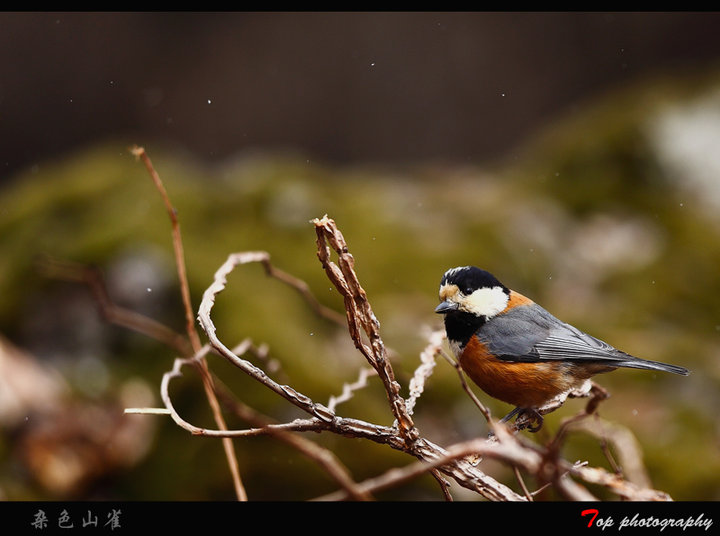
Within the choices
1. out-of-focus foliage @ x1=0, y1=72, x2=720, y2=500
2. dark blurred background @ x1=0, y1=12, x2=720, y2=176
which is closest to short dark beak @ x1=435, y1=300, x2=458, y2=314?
out-of-focus foliage @ x1=0, y1=72, x2=720, y2=500

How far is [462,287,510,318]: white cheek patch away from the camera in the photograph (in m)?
1.02

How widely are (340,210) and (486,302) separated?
2.69 meters

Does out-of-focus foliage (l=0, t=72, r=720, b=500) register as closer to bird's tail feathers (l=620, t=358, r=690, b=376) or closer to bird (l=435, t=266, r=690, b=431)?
bird (l=435, t=266, r=690, b=431)

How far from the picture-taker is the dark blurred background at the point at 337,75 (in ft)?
20.7

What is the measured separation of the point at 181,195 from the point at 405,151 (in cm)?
386

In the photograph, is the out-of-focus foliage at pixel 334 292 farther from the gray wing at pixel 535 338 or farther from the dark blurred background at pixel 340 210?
the gray wing at pixel 535 338

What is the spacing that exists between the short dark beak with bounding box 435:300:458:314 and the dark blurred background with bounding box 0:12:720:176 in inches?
221

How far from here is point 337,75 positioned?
7141 mm

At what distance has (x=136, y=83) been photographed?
6496mm

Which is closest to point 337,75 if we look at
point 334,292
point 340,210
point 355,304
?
point 340,210

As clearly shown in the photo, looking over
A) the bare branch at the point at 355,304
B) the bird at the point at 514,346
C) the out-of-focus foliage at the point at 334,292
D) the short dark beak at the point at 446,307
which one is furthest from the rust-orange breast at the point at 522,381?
the out-of-focus foliage at the point at 334,292

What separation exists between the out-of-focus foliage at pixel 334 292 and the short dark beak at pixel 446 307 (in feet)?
2.28

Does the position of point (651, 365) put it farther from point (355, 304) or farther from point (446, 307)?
point (355, 304)

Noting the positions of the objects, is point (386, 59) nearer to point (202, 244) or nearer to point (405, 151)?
point (405, 151)
